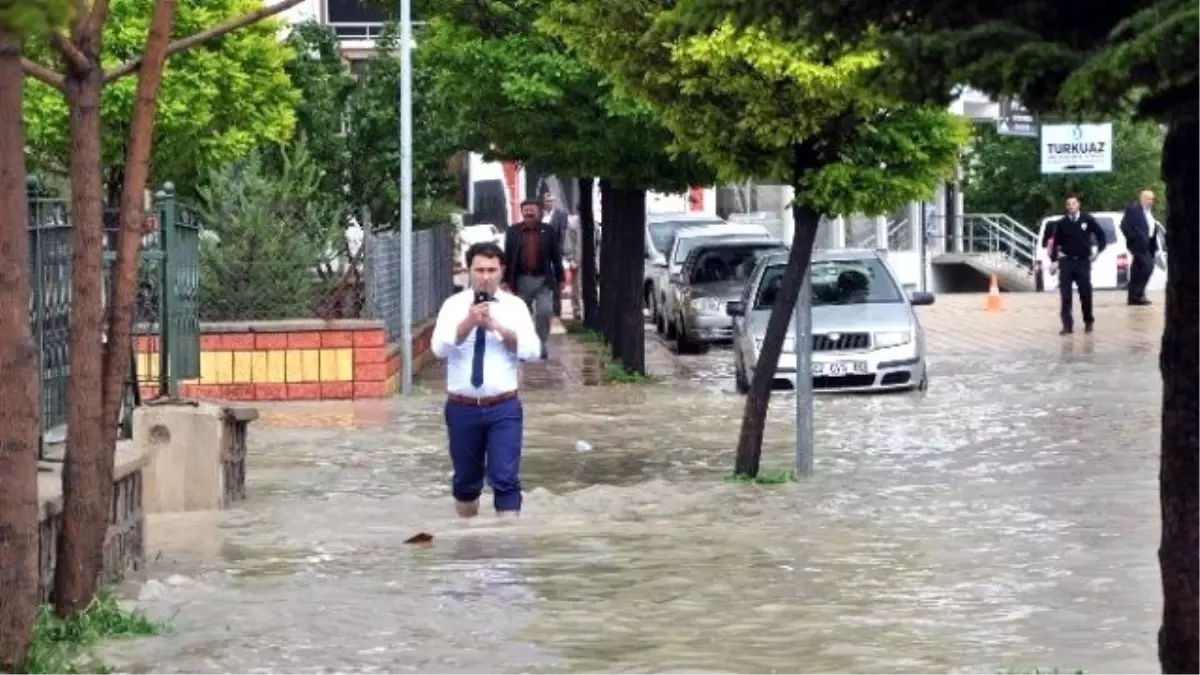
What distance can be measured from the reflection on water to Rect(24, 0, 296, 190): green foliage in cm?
1041

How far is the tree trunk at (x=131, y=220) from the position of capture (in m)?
9.66

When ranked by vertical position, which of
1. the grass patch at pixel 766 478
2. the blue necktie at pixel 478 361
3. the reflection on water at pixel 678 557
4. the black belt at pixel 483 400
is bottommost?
the reflection on water at pixel 678 557

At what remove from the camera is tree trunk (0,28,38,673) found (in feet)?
27.7

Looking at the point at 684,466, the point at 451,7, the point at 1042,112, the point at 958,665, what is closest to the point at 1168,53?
the point at 1042,112

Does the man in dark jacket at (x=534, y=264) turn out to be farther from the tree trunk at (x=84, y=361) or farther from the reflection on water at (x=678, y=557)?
the tree trunk at (x=84, y=361)

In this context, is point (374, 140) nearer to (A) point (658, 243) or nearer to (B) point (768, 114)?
(A) point (658, 243)

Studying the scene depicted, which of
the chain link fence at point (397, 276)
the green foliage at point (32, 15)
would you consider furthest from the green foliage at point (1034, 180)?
the green foliage at point (32, 15)

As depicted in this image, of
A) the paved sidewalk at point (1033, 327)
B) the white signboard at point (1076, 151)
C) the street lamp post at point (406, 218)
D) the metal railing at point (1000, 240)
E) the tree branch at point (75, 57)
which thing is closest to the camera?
the tree branch at point (75, 57)

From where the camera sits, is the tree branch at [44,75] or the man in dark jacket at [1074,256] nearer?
the tree branch at [44,75]

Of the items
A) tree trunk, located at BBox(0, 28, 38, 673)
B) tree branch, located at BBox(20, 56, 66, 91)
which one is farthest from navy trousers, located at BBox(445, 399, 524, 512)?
tree trunk, located at BBox(0, 28, 38, 673)

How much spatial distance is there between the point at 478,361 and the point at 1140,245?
81.4ft

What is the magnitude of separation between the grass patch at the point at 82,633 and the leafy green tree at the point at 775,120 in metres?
6.06

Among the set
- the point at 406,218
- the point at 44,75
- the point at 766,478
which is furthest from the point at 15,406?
the point at 406,218

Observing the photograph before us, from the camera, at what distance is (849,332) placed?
969 inches
